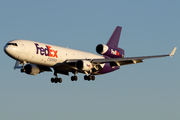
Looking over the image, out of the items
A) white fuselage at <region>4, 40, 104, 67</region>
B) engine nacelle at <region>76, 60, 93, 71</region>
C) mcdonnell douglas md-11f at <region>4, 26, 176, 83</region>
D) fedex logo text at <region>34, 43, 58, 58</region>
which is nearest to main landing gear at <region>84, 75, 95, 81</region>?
mcdonnell douglas md-11f at <region>4, 26, 176, 83</region>

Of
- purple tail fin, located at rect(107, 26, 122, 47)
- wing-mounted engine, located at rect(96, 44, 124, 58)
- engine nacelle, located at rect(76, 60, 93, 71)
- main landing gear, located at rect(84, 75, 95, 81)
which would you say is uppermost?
purple tail fin, located at rect(107, 26, 122, 47)

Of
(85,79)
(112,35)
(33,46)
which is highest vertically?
(112,35)

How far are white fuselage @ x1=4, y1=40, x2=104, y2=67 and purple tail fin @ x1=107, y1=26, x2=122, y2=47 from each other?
38.7 feet

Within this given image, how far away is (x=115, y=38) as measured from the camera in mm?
67625

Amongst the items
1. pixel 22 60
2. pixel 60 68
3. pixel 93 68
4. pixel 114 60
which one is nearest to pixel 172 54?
pixel 114 60

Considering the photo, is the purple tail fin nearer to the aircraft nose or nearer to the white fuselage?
the white fuselage

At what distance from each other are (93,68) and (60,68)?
5720 mm

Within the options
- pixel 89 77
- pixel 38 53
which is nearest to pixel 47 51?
pixel 38 53

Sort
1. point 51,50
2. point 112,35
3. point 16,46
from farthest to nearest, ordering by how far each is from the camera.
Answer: point 112,35 < point 51,50 < point 16,46

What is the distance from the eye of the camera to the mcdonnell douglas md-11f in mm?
49978

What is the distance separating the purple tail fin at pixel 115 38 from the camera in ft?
217

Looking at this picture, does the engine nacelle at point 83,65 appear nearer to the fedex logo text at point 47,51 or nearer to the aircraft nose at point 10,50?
the fedex logo text at point 47,51

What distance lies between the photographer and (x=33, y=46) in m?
50.8

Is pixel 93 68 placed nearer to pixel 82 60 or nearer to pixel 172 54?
pixel 82 60
